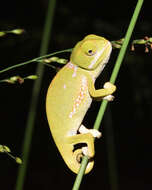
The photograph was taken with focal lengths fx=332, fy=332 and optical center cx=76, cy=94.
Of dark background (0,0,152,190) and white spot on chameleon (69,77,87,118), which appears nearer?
white spot on chameleon (69,77,87,118)

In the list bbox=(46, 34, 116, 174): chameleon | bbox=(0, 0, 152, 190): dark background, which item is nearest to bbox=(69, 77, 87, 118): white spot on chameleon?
bbox=(46, 34, 116, 174): chameleon

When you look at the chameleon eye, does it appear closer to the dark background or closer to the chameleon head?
the chameleon head

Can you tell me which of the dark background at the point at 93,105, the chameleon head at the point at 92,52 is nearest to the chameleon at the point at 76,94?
the chameleon head at the point at 92,52

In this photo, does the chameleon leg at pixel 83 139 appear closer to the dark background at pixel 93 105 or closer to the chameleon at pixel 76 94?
the chameleon at pixel 76 94

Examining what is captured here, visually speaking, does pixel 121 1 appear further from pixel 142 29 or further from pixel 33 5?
pixel 33 5

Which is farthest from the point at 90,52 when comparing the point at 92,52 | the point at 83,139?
the point at 83,139

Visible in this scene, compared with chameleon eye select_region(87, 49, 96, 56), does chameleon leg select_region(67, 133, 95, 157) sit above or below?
below

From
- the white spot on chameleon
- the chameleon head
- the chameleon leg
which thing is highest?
the chameleon head
